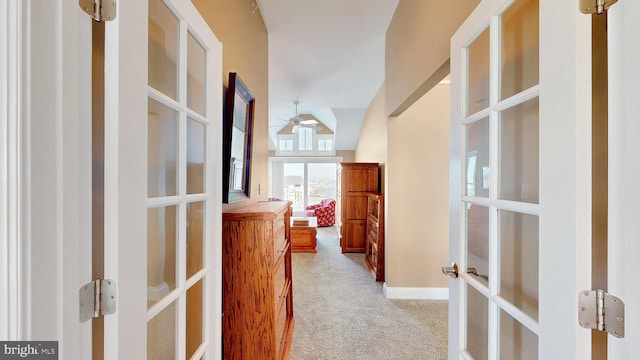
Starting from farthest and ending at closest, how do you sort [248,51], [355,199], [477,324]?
[355,199]
[248,51]
[477,324]

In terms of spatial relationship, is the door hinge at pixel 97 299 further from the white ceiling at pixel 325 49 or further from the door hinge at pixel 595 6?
the white ceiling at pixel 325 49

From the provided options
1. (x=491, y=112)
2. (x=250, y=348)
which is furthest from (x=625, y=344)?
(x=250, y=348)

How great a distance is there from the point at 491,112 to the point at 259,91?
1.97 m

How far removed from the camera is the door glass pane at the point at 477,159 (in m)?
0.97

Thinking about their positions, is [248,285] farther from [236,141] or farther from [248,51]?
[248,51]

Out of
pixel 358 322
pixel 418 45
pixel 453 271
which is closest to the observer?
pixel 453 271

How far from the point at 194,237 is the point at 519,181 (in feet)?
3.97

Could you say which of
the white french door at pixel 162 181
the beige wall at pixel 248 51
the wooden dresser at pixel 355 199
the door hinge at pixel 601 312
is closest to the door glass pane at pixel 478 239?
the door hinge at pixel 601 312

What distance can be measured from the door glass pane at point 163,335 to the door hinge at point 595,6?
1420mm

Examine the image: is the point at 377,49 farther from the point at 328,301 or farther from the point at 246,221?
the point at 328,301

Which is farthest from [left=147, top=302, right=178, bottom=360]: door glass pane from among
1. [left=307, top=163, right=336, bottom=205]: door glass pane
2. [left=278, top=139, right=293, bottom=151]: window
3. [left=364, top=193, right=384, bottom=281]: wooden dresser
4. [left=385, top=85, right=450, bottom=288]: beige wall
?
[left=278, top=139, right=293, bottom=151]: window

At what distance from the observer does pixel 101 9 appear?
609 mm

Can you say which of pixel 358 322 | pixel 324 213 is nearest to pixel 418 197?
pixel 358 322

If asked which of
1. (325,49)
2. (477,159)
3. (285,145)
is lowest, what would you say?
(477,159)
